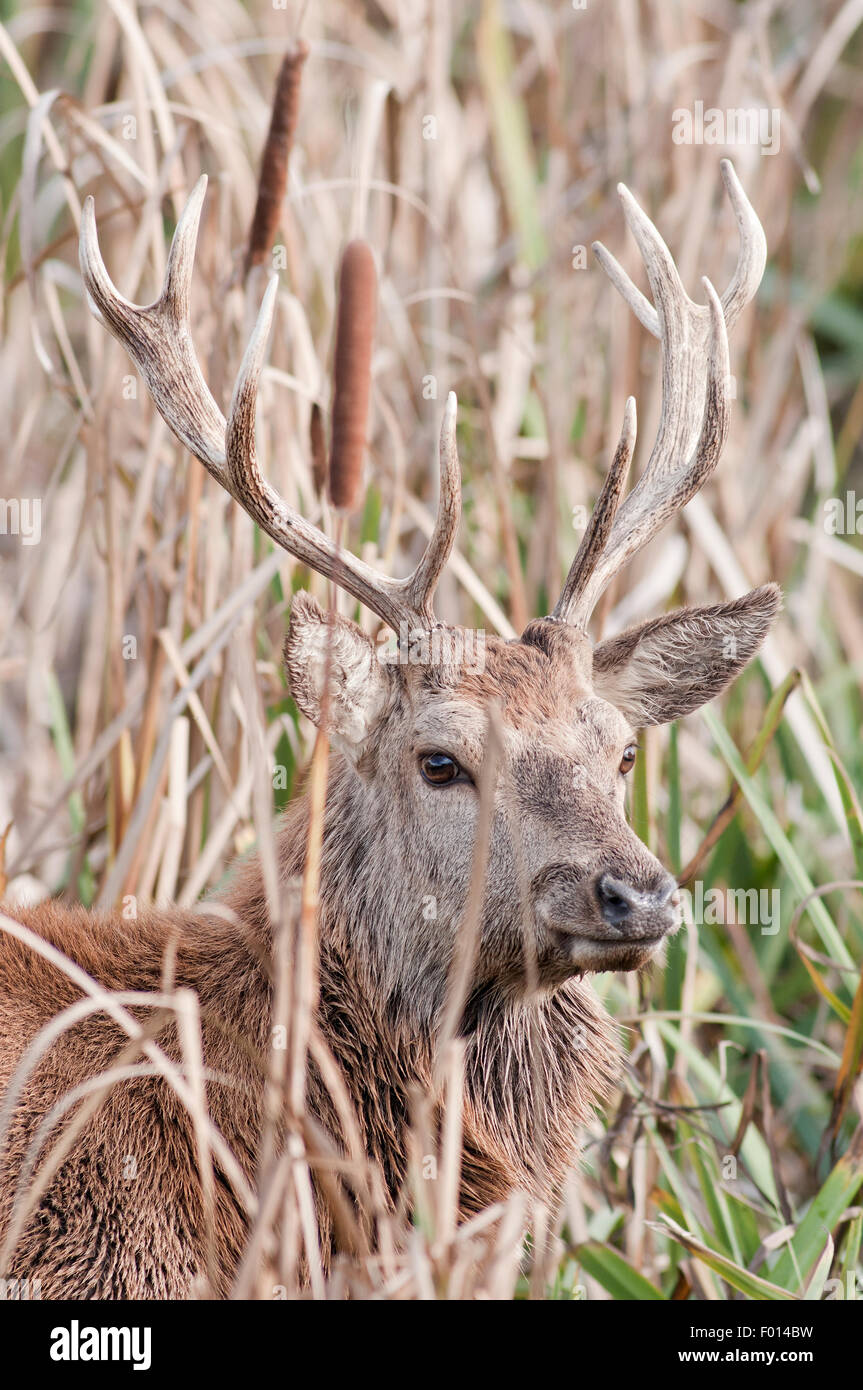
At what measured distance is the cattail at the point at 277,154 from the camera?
368 cm

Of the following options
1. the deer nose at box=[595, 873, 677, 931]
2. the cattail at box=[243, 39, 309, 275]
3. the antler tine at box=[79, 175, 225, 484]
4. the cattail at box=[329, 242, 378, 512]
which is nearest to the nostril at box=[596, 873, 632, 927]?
the deer nose at box=[595, 873, 677, 931]

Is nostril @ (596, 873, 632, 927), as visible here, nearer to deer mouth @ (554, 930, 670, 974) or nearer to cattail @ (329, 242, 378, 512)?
deer mouth @ (554, 930, 670, 974)

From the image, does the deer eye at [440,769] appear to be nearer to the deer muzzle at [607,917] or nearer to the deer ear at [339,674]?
the deer ear at [339,674]

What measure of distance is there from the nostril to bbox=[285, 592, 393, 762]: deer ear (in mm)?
700

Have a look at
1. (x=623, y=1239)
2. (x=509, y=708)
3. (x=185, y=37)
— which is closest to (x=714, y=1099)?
(x=623, y=1239)

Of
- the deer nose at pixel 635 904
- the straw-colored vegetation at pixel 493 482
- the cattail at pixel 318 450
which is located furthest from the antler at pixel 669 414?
the cattail at pixel 318 450

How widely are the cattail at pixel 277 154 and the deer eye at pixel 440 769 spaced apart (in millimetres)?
1683

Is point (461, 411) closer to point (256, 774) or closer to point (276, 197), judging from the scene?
point (276, 197)

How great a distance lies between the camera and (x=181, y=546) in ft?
14.5

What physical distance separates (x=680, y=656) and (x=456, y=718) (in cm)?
77

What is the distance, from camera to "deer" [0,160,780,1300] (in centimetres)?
294

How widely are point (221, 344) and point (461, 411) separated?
1.51 meters

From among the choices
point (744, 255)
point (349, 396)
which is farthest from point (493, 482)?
point (349, 396)

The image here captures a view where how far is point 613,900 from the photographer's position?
114 inches
